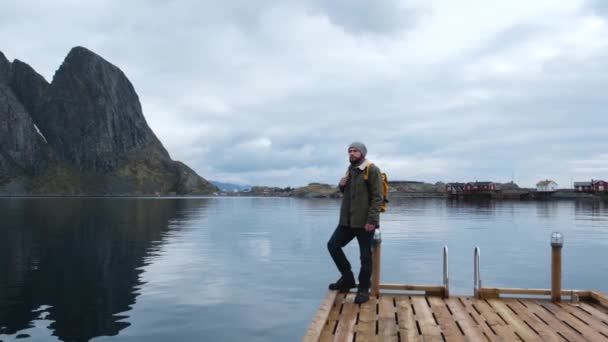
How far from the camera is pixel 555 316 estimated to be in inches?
405

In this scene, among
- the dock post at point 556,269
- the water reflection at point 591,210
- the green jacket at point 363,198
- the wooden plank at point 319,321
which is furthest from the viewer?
the water reflection at point 591,210

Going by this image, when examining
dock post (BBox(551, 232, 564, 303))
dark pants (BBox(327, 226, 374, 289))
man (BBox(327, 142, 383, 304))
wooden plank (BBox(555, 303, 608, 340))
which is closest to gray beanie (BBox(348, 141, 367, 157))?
man (BBox(327, 142, 383, 304))

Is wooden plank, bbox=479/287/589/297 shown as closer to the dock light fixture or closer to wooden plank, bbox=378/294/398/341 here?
the dock light fixture

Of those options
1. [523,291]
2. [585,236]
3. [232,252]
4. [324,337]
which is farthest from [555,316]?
[585,236]

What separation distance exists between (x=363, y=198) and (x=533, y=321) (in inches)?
173

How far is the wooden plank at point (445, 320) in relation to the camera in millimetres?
8688

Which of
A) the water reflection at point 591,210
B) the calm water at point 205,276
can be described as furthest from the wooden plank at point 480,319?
the water reflection at point 591,210

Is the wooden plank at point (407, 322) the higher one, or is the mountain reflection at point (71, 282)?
the wooden plank at point (407, 322)

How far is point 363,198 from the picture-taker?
11375 mm

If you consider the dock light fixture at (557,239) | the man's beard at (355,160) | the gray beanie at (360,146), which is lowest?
the dock light fixture at (557,239)

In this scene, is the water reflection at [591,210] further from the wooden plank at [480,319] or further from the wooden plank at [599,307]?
the wooden plank at [480,319]

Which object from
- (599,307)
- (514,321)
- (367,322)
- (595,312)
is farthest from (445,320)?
(599,307)

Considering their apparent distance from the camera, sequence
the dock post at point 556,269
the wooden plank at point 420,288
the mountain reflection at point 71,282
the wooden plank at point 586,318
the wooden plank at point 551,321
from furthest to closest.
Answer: the mountain reflection at point 71,282, the wooden plank at point 420,288, the dock post at point 556,269, the wooden plank at point 586,318, the wooden plank at point 551,321

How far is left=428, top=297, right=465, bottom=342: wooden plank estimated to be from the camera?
869 centimetres
